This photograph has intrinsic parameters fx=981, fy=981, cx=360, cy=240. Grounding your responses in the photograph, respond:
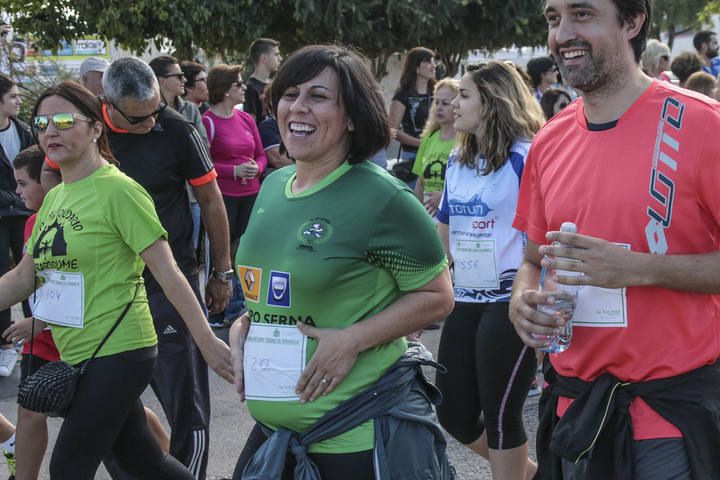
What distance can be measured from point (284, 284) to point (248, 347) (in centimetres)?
25

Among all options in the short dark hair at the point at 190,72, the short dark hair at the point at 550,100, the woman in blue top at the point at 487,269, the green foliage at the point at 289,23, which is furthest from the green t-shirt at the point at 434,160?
the green foliage at the point at 289,23

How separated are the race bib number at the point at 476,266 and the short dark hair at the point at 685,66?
653 cm

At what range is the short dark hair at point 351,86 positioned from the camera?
2.81 m

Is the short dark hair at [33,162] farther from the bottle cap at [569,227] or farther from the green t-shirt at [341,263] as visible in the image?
the bottle cap at [569,227]

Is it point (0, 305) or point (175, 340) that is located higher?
point (0, 305)

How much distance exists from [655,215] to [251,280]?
1.12m

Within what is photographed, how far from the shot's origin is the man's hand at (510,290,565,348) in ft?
8.32

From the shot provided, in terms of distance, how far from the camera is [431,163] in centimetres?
702

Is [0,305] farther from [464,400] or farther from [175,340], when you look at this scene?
[464,400]

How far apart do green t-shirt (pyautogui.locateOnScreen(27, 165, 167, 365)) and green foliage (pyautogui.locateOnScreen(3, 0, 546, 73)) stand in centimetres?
865

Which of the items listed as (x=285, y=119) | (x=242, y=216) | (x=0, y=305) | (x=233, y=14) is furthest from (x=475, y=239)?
(x=233, y=14)

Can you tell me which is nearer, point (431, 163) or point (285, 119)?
point (285, 119)

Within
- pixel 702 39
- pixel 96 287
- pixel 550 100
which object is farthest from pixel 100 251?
pixel 702 39

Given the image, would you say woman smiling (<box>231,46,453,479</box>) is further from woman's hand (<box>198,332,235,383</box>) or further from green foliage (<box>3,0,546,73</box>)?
green foliage (<box>3,0,546,73</box>)
